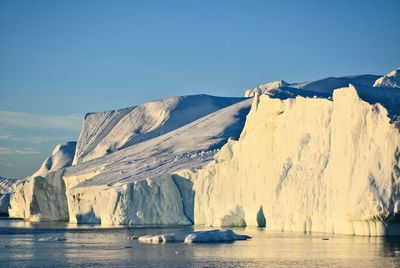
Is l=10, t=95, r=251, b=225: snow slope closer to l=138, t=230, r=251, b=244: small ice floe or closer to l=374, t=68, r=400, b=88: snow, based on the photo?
l=374, t=68, r=400, b=88: snow

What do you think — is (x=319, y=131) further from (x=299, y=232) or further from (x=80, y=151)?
(x=80, y=151)

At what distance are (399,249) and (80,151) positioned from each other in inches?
3415

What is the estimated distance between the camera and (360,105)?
1487 inches

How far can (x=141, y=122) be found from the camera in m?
107

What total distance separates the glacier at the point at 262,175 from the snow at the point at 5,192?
112 feet

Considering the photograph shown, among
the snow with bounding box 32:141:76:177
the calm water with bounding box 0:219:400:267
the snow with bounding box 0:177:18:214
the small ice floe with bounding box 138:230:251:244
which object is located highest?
the snow with bounding box 32:141:76:177

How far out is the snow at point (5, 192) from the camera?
414 feet

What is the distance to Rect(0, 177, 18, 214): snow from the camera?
414 feet

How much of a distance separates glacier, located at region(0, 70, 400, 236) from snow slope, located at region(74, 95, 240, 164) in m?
14.2

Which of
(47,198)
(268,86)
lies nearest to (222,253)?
(47,198)

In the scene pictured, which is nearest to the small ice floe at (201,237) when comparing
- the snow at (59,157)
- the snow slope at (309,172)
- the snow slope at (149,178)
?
the snow slope at (309,172)

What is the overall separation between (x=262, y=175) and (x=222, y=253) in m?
16.4

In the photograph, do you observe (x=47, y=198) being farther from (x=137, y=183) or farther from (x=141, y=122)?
(x=141, y=122)

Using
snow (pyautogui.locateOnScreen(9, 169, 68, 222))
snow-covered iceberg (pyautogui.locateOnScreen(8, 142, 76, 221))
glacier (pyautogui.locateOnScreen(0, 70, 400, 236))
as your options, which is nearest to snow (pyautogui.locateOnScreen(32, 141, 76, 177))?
glacier (pyautogui.locateOnScreen(0, 70, 400, 236))
